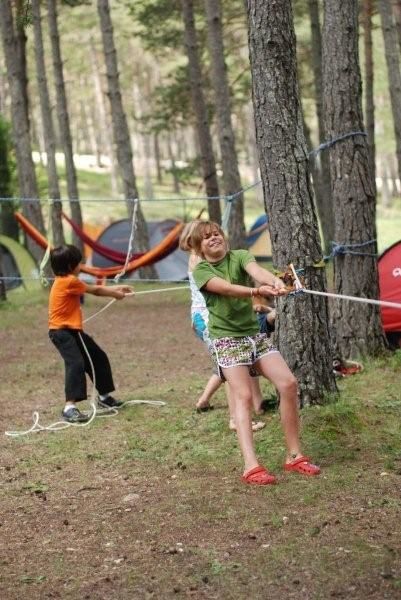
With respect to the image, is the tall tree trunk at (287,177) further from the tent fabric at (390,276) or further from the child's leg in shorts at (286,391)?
the tent fabric at (390,276)

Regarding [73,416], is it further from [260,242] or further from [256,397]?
[260,242]

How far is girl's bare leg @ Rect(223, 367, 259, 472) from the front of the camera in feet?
17.8

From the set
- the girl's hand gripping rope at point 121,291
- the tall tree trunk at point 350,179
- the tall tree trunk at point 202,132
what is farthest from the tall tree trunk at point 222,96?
the girl's hand gripping rope at point 121,291

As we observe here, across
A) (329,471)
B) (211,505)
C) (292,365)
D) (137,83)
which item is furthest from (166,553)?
(137,83)

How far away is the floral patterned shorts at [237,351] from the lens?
5.46m

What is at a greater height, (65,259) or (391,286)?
(65,259)

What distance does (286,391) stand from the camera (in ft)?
17.8

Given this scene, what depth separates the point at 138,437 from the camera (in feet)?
22.7

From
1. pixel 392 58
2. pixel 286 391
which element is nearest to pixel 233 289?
pixel 286 391

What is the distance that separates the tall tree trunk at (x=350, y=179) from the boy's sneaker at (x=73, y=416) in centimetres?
220

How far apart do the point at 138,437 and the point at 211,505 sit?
5.97 ft

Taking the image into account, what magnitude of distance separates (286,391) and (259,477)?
0.46m

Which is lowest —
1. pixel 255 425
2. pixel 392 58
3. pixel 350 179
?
pixel 255 425

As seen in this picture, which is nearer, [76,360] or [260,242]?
[76,360]
